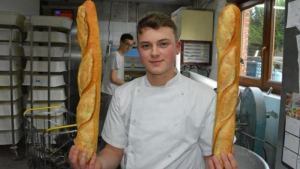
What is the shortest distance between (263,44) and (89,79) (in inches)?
95.4

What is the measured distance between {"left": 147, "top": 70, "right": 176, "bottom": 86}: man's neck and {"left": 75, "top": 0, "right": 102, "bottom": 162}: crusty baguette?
1.00ft

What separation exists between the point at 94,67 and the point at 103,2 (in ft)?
15.6

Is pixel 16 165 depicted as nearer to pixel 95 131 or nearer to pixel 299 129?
pixel 95 131

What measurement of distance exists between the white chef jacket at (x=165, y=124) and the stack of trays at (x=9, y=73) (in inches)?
101

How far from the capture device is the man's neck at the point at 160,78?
43.7 inches

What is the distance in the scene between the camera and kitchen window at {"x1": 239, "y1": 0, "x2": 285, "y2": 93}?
255 cm

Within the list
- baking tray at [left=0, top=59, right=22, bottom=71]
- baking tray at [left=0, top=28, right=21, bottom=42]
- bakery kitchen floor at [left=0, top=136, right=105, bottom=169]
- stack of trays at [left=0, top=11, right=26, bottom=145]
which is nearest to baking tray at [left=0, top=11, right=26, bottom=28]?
stack of trays at [left=0, top=11, right=26, bottom=145]

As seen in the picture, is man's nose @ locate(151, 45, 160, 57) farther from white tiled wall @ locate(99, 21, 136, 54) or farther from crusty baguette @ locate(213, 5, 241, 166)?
white tiled wall @ locate(99, 21, 136, 54)

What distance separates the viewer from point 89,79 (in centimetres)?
88

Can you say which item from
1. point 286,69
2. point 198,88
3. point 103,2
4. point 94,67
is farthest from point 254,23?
point 103,2

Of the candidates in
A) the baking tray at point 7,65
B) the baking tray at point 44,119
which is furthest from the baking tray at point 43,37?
the baking tray at point 44,119

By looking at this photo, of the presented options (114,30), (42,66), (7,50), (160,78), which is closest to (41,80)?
(42,66)

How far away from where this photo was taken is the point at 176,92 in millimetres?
1101

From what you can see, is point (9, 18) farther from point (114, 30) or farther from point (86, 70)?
point (86, 70)
